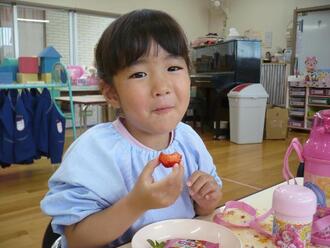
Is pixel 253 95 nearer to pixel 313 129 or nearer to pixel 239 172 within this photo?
pixel 239 172

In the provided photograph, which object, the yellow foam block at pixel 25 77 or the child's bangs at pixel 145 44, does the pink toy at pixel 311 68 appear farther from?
the child's bangs at pixel 145 44

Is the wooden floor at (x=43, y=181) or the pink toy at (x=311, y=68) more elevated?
the pink toy at (x=311, y=68)

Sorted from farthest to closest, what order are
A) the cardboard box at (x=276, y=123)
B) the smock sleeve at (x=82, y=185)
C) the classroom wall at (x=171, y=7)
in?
1. the classroom wall at (x=171, y=7)
2. the cardboard box at (x=276, y=123)
3. the smock sleeve at (x=82, y=185)

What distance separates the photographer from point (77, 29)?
20.2 feet

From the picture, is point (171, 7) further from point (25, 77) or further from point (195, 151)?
point (195, 151)

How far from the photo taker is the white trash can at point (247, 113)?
15.5 ft

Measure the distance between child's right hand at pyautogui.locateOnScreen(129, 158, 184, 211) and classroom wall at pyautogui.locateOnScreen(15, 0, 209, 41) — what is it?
5329 millimetres

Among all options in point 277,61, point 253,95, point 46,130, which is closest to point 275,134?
point 253,95

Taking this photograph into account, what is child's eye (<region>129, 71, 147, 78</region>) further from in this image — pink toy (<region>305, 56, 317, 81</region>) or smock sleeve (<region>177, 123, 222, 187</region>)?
pink toy (<region>305, 56, 317, 81</region>)

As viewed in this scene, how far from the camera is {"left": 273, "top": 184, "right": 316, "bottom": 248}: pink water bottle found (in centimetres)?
55

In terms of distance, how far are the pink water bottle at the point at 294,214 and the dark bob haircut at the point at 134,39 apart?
38 cm

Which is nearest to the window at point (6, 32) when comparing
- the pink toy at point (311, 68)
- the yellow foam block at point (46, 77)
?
the yellow foam block at point (46, 77)

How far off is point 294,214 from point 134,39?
1.50 feet

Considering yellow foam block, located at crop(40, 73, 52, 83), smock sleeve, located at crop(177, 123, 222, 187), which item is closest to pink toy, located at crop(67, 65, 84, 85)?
yellow foam block, located at crop(40, 73, 52, 83)
